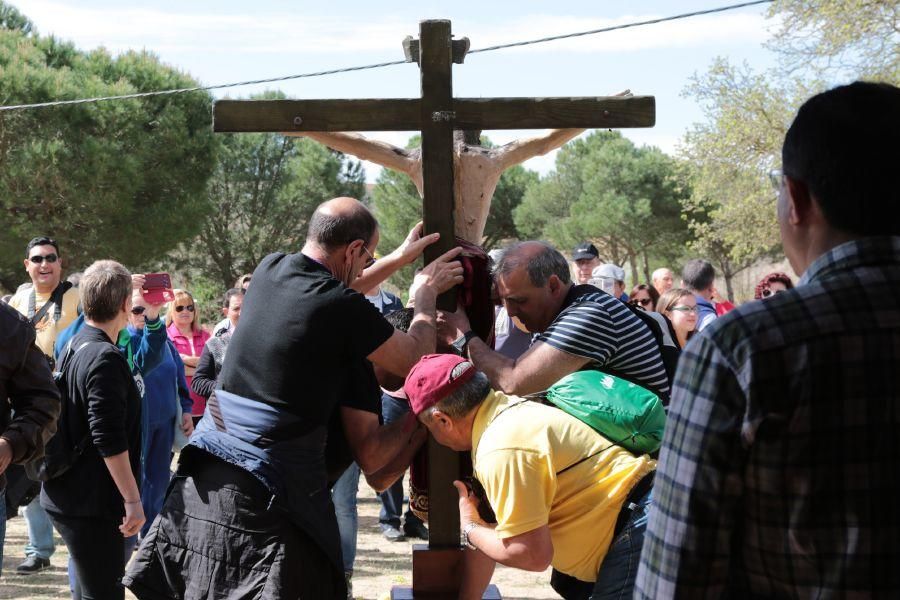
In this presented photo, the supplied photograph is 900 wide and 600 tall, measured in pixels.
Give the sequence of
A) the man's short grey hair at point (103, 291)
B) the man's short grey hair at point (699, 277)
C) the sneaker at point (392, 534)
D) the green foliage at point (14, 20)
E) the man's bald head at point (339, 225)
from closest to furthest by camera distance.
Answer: the man's bald head at point (339, 225)
the man's short grey hair at point (103, 291)
the sneaker at point (392, 534)
the man's short grey hair at point (699, 277)
the green foliage at point (14, 20)

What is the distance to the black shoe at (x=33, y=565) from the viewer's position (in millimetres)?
6789

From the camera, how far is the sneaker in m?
7.77

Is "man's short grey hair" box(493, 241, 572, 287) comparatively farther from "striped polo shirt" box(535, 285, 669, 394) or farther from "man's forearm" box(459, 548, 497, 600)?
"man's forearm" box(459, 548, 497, 600)

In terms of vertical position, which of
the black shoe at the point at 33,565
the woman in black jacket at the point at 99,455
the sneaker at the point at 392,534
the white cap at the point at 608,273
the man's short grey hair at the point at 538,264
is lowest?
the sneaker at the point at 392,534

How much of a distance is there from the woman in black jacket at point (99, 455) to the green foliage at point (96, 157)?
19.4 metres

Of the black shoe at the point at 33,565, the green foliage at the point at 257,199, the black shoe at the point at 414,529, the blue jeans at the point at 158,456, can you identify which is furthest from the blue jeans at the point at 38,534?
the green foliage at the point at 257,199

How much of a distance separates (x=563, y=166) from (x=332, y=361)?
155 feet

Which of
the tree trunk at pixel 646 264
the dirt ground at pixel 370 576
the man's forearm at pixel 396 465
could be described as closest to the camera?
the man's forearm at pixel 396 465

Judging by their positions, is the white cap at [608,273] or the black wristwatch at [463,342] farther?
the white cap at [608,273]

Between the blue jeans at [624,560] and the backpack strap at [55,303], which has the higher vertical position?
the backpack strap at [55,303]

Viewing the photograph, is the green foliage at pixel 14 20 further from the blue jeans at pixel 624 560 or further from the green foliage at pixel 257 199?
the blue jeans at pixel 624 560

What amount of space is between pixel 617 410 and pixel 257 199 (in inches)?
1184

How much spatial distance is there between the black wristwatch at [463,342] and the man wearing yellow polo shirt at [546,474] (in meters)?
0.61

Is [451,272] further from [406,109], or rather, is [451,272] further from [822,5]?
[822,5]
